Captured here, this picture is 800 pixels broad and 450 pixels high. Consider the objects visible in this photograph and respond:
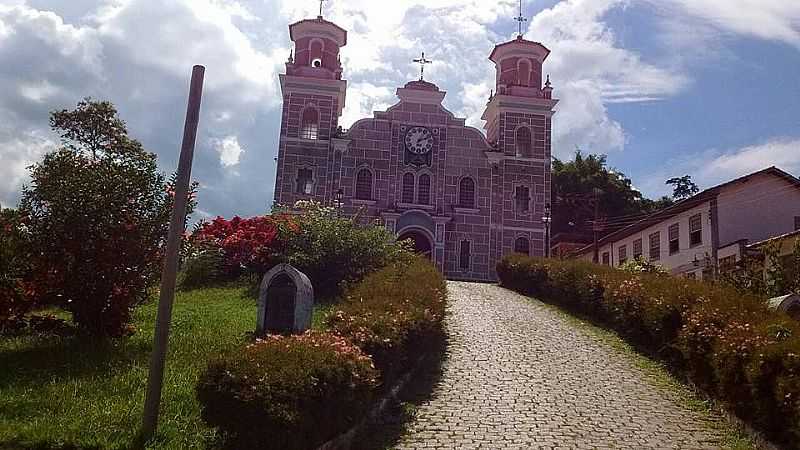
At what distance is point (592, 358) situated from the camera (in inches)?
528

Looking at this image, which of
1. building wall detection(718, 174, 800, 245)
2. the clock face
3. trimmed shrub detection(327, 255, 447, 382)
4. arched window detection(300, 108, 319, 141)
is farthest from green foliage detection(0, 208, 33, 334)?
the clock face

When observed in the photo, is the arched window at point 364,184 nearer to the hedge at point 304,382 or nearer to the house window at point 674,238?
the house window at point 674,238

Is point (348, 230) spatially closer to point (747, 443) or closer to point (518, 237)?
point (747, 443)

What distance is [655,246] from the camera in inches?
1284

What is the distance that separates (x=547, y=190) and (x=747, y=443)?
29.9 meters

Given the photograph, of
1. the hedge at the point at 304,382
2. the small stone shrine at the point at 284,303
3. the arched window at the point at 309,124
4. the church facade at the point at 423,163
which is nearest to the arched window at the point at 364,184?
the church facade at the point at 423,163

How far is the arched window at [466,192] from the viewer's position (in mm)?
37406

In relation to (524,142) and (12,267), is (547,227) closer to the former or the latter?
(524,142)

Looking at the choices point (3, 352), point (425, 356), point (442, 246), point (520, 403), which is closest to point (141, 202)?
point (3, 352)

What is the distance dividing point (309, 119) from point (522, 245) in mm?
12309

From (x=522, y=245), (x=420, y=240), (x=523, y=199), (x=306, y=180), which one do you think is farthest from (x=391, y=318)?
(x=523, y=199)

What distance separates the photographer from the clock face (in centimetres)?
3744

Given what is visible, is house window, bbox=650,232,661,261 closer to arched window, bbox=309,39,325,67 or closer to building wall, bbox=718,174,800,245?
building wall, bbox=718,174,800,245

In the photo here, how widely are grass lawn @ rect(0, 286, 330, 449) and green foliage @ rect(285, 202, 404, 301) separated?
16.2ft
